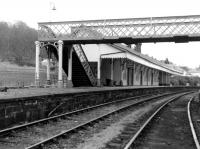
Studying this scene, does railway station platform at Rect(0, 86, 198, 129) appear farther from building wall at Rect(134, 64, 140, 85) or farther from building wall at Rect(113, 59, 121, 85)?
building wall at Rect(134, 64, 140, 85)

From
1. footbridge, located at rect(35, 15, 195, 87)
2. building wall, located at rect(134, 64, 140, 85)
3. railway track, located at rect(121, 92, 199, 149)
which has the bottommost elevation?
railway track, located at rect(121, 92, 199, 149)

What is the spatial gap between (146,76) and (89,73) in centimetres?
2600

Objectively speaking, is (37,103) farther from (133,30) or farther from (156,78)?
Result: (156,78)

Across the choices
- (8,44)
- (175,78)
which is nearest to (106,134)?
(8,44)

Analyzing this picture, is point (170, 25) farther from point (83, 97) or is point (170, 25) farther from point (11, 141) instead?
point (11, 141)

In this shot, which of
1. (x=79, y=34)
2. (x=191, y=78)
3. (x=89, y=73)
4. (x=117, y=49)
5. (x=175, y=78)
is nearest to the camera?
(x=79, y=34)

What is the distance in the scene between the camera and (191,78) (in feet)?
295

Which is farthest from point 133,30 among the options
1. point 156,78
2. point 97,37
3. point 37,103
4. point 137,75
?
point 156,78

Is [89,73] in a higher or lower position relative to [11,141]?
higher

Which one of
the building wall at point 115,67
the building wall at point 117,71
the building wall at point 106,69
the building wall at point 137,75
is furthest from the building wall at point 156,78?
the building wall at point 106,69

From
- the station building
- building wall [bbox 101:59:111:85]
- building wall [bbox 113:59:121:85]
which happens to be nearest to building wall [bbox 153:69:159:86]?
the station building

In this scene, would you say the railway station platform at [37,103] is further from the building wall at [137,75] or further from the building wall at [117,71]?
the building wall at [137,75]

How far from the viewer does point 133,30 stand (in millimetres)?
24141

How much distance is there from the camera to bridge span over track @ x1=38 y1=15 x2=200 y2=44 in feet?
75.6
